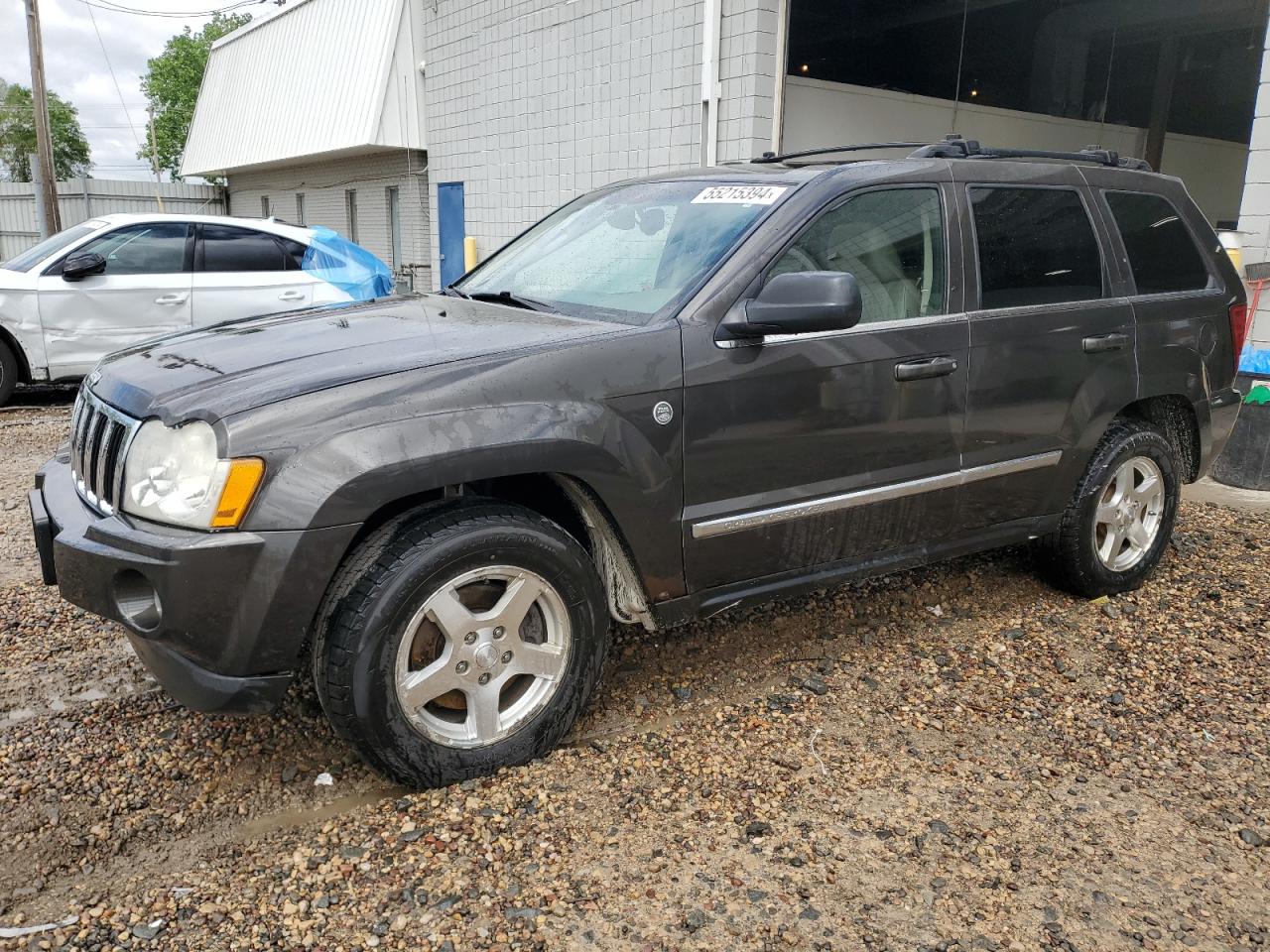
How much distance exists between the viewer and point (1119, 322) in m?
4.09

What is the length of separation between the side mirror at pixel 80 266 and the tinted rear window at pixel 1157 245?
7969 mm

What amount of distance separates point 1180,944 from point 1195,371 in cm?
293

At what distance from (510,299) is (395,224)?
1593 centimetres

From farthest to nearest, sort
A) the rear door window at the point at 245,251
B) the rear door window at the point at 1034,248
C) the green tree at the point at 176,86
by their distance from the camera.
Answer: the green tree at the point at 176,86 → the rear door window at the point at 245,251 → the rear door window at the point at 1034,248

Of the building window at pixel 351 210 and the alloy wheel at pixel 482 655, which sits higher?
the building window at pixel 351 210

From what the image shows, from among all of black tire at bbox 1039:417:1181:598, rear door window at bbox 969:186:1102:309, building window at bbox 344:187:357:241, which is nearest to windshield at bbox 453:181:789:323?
rear door window at bbox 969:186:1102:309

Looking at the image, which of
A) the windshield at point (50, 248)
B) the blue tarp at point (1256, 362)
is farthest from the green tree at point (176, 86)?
the blue tarp at point (1256, 362)

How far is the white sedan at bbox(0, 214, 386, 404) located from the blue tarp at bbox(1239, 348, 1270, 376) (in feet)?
23.6

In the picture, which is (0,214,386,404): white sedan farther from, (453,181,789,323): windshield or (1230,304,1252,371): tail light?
(1230,304,1252,371): tail light

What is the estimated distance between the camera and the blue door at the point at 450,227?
1481cm

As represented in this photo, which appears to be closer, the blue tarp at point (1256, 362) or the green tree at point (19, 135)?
the blue tarp at point (1256, 362)

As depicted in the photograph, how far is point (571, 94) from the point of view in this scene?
38.8 feet

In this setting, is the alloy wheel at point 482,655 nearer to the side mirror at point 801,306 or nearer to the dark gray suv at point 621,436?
the dark gray suv at point 621,436

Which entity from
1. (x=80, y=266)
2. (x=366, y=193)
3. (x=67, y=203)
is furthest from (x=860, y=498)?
(x=67, y=203)
